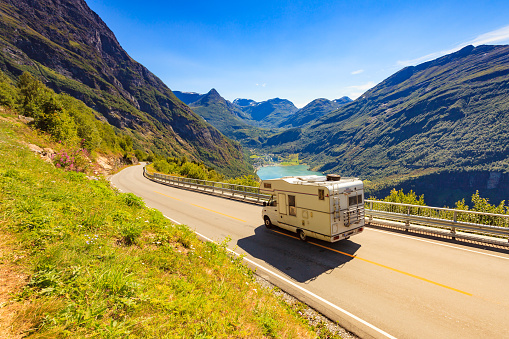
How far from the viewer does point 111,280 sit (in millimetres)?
4551

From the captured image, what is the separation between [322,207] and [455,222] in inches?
278

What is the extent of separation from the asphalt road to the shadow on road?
41mm

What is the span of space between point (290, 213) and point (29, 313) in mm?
9879

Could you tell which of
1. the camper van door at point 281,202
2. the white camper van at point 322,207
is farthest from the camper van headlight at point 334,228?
the camper van door at point 281,202

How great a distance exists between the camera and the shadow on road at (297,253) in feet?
28.6

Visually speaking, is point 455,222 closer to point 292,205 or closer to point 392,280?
point 392,280

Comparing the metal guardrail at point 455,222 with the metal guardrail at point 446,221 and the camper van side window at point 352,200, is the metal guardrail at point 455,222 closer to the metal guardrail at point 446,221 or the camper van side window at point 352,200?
the metal guardrail at point 446,221

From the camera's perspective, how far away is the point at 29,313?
3.26m

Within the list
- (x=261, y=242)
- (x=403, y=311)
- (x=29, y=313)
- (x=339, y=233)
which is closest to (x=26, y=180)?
(x=29, y=313)

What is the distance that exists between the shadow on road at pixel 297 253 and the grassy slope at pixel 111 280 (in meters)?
1.98

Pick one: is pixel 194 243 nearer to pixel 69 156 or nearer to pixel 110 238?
pixel 110 238

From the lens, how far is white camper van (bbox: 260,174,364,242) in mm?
9523

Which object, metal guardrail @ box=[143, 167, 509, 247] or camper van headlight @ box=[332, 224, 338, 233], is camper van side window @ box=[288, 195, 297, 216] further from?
metal guardrail @ box=[143, 167, 509, 247]

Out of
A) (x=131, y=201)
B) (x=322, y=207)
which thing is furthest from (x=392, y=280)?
(x=131, y=201)
